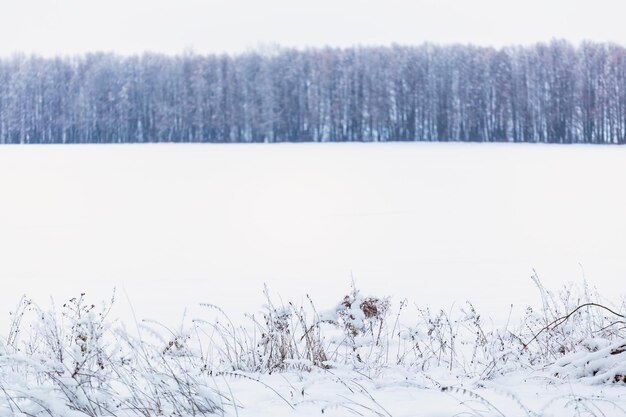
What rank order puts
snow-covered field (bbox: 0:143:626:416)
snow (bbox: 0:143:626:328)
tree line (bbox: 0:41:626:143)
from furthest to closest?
1. tree line (bbox: 0:41:626:143)
2. snow (bbox: 0:143:626:328)
3. snow-covered field (bbox: 0:143:626:416)

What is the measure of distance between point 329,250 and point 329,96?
62.5m

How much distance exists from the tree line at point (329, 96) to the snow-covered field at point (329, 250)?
42025 mm

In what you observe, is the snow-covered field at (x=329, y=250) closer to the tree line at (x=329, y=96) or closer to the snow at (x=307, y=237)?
the snow at (x=307, y=237)

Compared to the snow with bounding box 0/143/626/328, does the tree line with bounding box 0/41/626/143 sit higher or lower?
higher

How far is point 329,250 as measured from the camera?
512 inches

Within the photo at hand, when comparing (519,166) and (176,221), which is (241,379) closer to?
(176,221)

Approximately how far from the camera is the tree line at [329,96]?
2682 inches

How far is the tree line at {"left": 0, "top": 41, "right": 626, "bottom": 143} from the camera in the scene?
68125 mm

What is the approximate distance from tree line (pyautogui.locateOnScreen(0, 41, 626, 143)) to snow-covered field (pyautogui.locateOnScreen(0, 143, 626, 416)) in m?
42.0

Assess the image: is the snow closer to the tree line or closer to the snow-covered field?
the snow-covered field

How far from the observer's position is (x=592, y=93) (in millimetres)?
67625

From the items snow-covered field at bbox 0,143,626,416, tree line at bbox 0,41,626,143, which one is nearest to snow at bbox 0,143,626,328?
snow-covered field at bbox 0,143,626,416

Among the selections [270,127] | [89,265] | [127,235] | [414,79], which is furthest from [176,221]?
[414,79]

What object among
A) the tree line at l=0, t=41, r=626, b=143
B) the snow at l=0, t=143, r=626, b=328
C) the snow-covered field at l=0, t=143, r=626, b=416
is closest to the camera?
the snow-covered field at l=0, t=143, r=626, b=416
